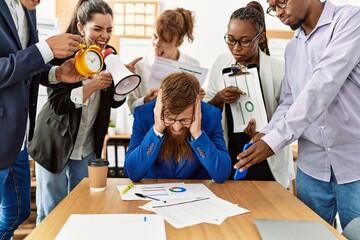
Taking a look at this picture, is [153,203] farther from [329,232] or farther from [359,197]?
[359,197]

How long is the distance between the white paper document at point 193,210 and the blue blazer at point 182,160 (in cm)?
25

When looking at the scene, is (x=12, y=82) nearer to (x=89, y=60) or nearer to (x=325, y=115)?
(x=89, y=60)

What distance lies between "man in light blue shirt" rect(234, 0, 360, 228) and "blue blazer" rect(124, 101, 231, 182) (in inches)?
7.9

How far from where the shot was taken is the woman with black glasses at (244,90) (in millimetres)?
1847

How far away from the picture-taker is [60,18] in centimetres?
377

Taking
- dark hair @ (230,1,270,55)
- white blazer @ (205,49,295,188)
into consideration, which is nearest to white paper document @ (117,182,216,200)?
white blazer @ (205,49,295,188)

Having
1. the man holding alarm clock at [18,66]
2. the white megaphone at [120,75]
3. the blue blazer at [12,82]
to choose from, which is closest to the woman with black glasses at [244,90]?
the white megaphone at [120,75]

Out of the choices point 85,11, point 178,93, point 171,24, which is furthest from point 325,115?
point 85,11

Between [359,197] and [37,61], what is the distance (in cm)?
129

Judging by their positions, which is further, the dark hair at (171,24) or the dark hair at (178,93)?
the dark hair at (171,24)

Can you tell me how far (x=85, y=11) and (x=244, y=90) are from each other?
0.92 metres

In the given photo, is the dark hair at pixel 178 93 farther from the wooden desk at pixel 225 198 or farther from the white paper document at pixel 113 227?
the white paper document at pixel 113 227

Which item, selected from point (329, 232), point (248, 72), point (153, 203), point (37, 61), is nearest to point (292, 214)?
point (329, 232)

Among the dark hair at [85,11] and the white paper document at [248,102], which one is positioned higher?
the dark hair at [85,11]
